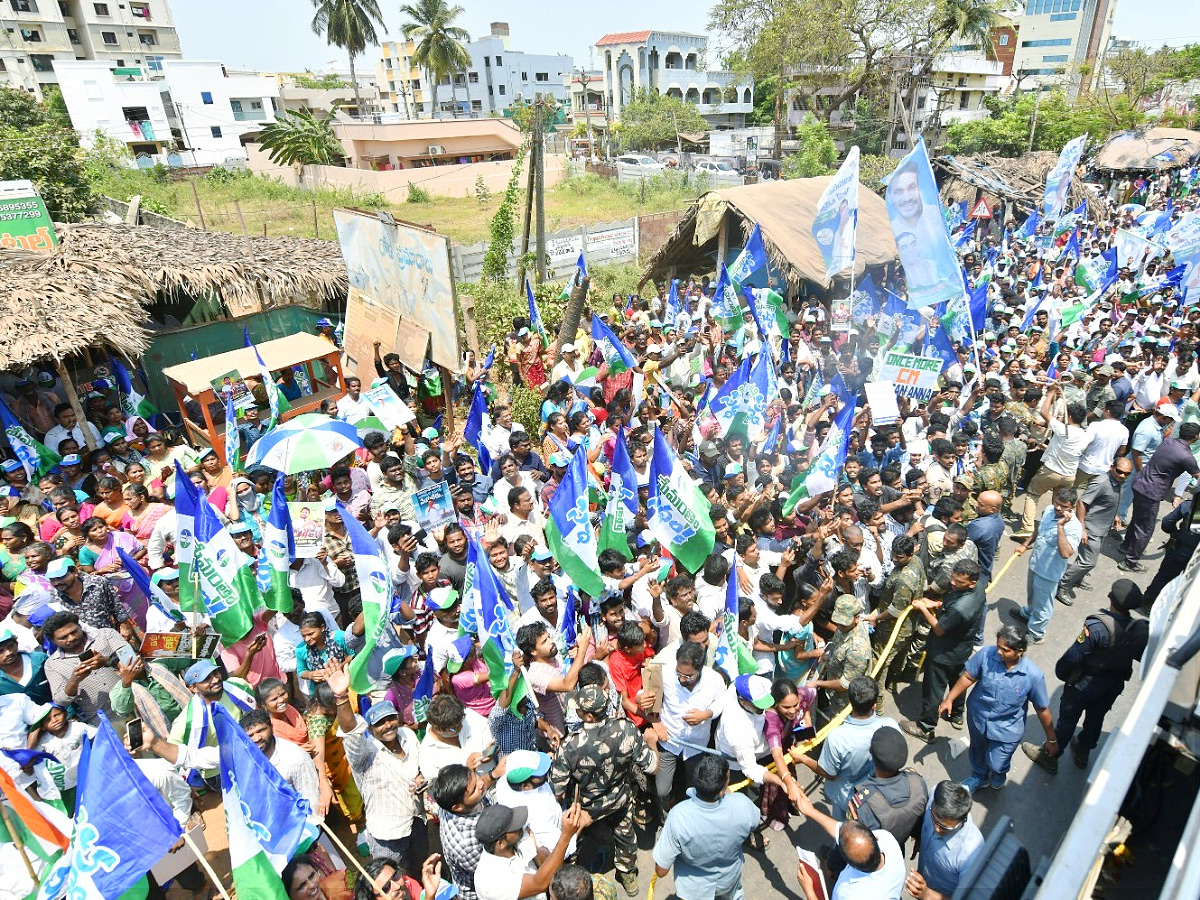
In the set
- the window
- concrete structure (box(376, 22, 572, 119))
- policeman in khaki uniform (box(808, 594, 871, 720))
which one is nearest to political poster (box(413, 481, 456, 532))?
policeman in khaki uniform (box(808, 594, 871, 720))

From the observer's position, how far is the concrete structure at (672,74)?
69.9 metres

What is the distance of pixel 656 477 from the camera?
536 centimetres

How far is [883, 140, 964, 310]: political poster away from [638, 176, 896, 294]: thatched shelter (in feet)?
12.8

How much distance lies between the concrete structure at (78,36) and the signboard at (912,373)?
5923cm

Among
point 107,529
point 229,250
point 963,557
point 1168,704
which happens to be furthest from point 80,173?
point 1168,704

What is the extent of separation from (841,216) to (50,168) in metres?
18.2

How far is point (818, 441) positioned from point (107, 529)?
23.1 feet

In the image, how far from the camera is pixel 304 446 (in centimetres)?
631

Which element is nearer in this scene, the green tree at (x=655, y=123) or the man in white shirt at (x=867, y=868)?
the man in white shirt at (x=867, y=868)

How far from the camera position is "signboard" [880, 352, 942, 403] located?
805 cm

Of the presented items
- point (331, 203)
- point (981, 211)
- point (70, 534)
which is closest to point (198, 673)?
point (70, 534)

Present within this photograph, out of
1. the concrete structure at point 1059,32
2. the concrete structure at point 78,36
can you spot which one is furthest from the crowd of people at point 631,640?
the concrete structure at point 1059,32

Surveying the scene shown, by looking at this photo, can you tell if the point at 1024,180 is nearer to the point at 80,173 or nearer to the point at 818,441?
the point at 818,441

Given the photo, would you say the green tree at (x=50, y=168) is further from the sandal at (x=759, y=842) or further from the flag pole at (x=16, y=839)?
the sandal at (x=759, y=842)
